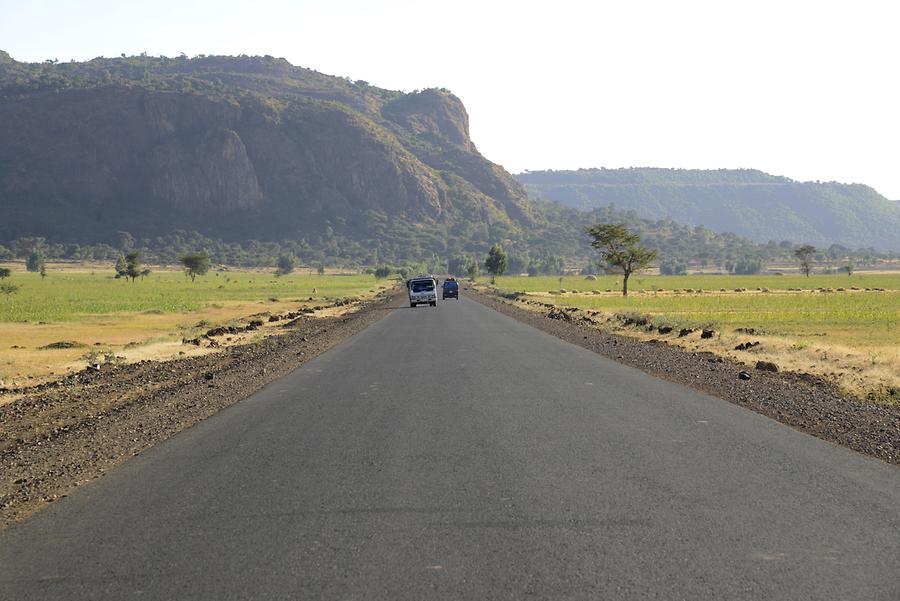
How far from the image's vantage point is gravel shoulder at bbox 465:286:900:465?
1214 centimetres

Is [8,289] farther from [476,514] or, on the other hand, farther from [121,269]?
[476,514]

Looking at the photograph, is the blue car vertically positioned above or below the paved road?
below

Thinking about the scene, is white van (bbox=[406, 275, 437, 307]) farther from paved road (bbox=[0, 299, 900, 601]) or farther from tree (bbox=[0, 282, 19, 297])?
paved road (bbox=[0, 299, 900, 601])

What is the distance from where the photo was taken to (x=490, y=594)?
5586mm

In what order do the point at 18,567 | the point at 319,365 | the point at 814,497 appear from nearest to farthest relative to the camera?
the point at 18,567, the point at 814,497, the point at 319,365

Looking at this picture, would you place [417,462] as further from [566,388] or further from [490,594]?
[566,388]

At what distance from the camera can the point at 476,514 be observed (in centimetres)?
752

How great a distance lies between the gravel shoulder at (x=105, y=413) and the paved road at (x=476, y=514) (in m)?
0.61

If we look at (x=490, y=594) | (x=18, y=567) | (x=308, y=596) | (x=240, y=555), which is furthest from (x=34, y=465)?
(x=490, y=594)

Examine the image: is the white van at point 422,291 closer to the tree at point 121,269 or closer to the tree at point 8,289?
the tree at point 8,289

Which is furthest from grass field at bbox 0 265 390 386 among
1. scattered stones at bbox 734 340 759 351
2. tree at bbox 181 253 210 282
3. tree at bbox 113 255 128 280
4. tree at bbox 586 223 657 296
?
tree at bbox 113 255 128 280

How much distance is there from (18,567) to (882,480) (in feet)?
27.1

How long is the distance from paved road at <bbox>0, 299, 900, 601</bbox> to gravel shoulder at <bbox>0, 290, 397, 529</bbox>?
608 mm

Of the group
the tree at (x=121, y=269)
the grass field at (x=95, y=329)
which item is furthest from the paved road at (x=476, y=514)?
the tree at (x=121, y=269)
